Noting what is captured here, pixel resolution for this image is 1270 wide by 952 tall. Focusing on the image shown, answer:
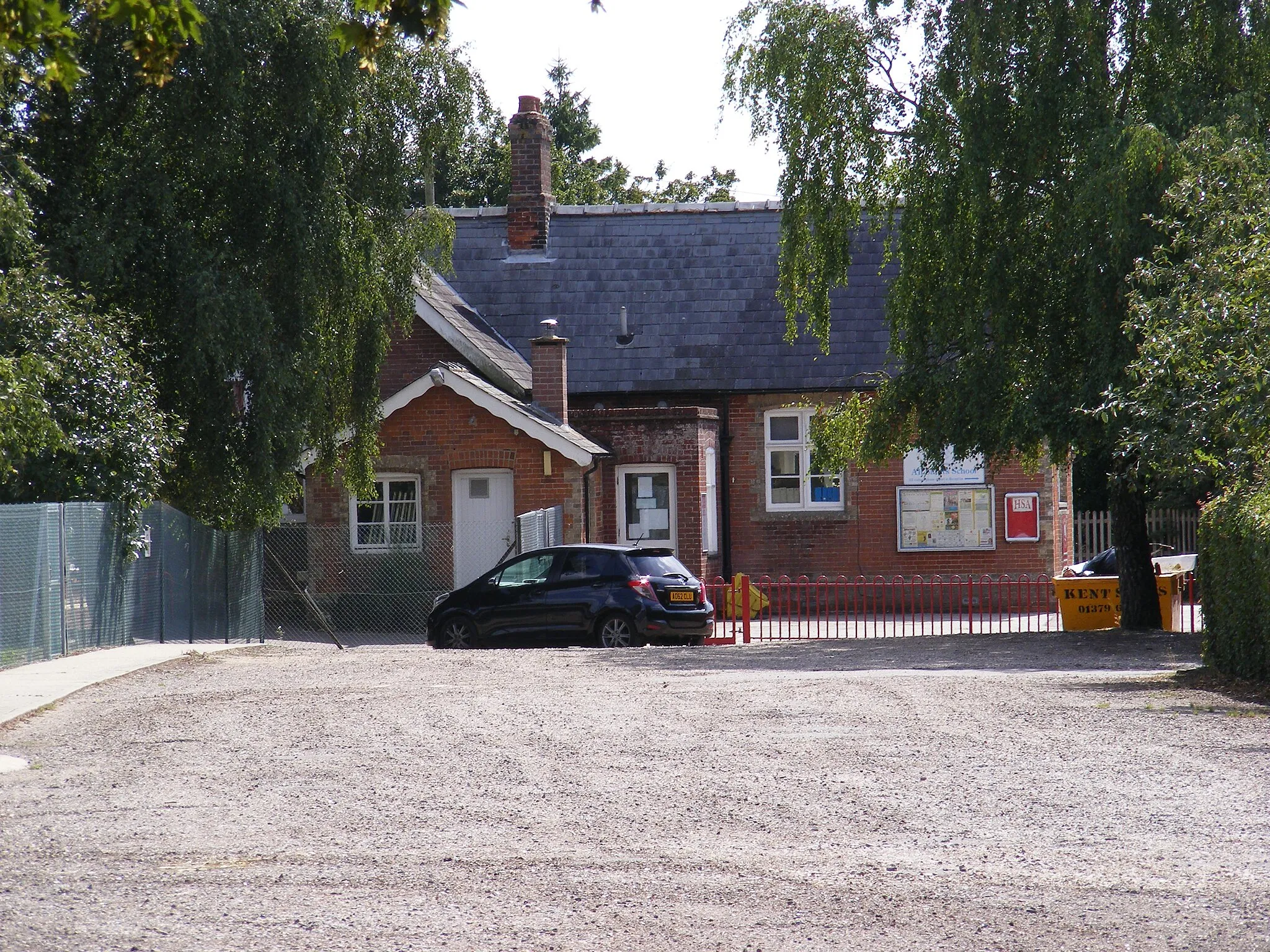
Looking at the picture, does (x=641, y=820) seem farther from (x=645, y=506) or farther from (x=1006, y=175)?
(x=645, y=506)

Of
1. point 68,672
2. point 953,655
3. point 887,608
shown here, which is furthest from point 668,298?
point 68,672

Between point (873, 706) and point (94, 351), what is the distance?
30.1ft

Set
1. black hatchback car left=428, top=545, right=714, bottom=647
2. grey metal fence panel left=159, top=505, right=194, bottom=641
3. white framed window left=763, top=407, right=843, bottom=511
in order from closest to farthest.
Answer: grey metal fence panel left=159, top=505, right=194, bottom=641 → black hatchback car left=428, top=545, right=714, bottom=647 → white framed window left=763, top=407, right=843, bottom=511

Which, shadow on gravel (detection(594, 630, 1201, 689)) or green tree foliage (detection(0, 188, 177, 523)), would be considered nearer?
green tree foliage (detection(0, 188, 177, 523))

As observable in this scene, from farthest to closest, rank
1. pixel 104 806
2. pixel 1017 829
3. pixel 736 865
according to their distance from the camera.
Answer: pixel 104 806 < pixel 1017 829 < pixel 736 865

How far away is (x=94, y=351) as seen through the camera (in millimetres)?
15164

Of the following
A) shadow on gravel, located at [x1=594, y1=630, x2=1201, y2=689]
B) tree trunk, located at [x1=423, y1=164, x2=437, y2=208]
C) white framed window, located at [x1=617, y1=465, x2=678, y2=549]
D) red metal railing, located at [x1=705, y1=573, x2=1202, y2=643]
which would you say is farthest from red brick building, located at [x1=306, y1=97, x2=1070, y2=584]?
shadow on gravel, located at [x1=594, y1=630, x2=1201, y2=689]

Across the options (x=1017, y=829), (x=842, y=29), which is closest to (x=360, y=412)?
(x=842, y=29)

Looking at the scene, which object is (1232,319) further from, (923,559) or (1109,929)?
(923,559)

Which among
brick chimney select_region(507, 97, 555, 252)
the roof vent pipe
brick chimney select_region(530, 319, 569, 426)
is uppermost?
brick chimney select_region(507, 97, 555, 252)

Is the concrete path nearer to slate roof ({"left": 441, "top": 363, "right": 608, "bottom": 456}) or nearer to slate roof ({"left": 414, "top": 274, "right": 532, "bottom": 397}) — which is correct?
slate roof ({"left": 441, "top": 363, "right": 608, "bottom": 456})

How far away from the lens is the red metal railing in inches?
843

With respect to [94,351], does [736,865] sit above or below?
below

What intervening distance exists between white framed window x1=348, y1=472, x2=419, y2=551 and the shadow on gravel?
8.21 meters
